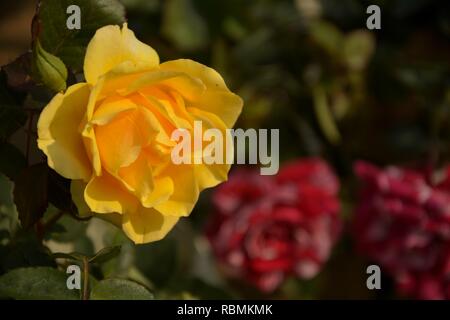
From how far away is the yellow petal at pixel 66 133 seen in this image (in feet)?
0.98

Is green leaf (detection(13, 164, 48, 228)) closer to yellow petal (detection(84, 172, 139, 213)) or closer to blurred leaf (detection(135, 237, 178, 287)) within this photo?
yellow petal (detection(84, 172, 139, 213))

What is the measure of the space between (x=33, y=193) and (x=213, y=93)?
0.08 metres

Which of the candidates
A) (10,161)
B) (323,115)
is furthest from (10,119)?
(323,115)

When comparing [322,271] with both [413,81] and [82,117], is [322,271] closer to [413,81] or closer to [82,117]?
[413,81]

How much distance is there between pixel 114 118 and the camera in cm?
31

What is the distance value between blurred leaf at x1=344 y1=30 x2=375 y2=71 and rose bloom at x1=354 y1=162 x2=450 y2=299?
0.15m

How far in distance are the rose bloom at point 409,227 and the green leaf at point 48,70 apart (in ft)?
1.17

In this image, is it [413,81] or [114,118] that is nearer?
[114,118]

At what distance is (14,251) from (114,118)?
10 centimetres

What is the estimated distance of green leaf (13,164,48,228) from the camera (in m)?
0.32

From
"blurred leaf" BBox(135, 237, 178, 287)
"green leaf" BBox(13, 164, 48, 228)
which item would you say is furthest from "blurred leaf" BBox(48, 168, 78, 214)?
"blurred leaf" BBox(135, 237, 178, 287)

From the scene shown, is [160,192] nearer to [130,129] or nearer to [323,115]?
[130,129]

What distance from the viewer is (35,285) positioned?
339 mm
